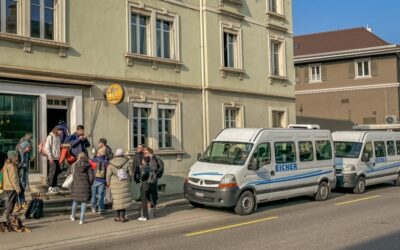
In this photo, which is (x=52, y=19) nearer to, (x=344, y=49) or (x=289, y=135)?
(x=289, y=135)

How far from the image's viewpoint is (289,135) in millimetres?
14422

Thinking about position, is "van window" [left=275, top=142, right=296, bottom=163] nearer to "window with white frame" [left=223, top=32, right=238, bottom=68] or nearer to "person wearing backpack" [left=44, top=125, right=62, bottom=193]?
"person wearing backpack" [left=44, top=125, right=62, bottom=193]

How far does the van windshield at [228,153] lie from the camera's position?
42.8 feet

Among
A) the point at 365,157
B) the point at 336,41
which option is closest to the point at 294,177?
the point at 365,157

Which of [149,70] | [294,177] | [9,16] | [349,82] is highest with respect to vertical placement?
[349,82]

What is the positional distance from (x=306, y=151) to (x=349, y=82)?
23.5 m

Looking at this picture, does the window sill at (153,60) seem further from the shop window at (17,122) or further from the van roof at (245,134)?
the van roof at (245,134)

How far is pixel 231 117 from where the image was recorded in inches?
814

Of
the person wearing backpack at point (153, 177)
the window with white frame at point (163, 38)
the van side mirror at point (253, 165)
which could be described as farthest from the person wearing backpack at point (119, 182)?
the window with white frame at point (163, 38)

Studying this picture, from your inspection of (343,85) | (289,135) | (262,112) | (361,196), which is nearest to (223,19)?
(262,112)

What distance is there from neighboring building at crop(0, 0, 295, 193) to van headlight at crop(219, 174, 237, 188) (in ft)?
15.7

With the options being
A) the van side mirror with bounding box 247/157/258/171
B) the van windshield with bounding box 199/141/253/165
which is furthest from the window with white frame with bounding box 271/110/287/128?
the van side mirror with bounding box 247/157/258/171

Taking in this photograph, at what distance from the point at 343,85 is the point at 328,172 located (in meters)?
22.7

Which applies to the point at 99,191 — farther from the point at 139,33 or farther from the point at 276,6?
the point at 276,6
